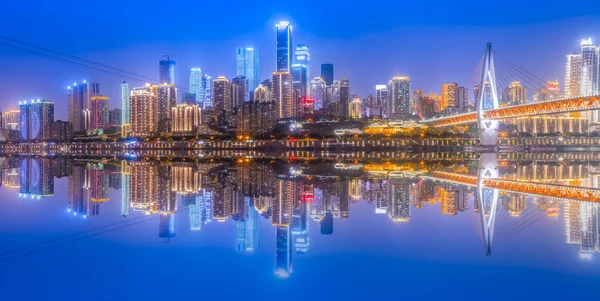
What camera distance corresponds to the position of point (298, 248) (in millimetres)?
7418

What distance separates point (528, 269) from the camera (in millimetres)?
6469

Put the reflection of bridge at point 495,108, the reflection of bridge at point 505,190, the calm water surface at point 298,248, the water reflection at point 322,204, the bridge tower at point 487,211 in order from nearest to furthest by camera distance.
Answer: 1. the calm water surface at point 298,248
2. the bridge tower at point 487,211
3. the water reflection at point 322,204
4. the reflection of bridge at point 505,190
5. the reflection of bridge at point 495,108

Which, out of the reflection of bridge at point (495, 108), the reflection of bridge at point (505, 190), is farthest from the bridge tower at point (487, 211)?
the reflection of bridge at point (495, 108)

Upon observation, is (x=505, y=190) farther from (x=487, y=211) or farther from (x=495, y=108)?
(x=495, y=108)

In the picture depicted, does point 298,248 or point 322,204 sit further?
point 322,204

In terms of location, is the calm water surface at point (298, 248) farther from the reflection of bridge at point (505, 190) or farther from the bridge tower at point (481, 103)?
the bridge tower at point (481, 103)

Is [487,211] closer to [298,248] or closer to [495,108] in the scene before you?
[298,248]

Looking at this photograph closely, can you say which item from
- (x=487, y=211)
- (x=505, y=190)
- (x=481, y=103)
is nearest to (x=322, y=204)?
(x=487, y=211)

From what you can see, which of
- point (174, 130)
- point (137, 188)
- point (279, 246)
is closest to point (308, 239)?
point (279, 246)

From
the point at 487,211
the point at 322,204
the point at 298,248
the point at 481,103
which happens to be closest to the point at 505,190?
the point at 487,211

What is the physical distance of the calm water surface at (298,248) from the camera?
5.68 m

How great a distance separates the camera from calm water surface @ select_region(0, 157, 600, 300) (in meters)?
5.68

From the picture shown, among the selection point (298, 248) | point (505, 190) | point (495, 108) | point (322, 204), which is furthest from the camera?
point (495, 108)

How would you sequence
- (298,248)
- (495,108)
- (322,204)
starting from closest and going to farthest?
(298,248), (322,204), (495,108)
